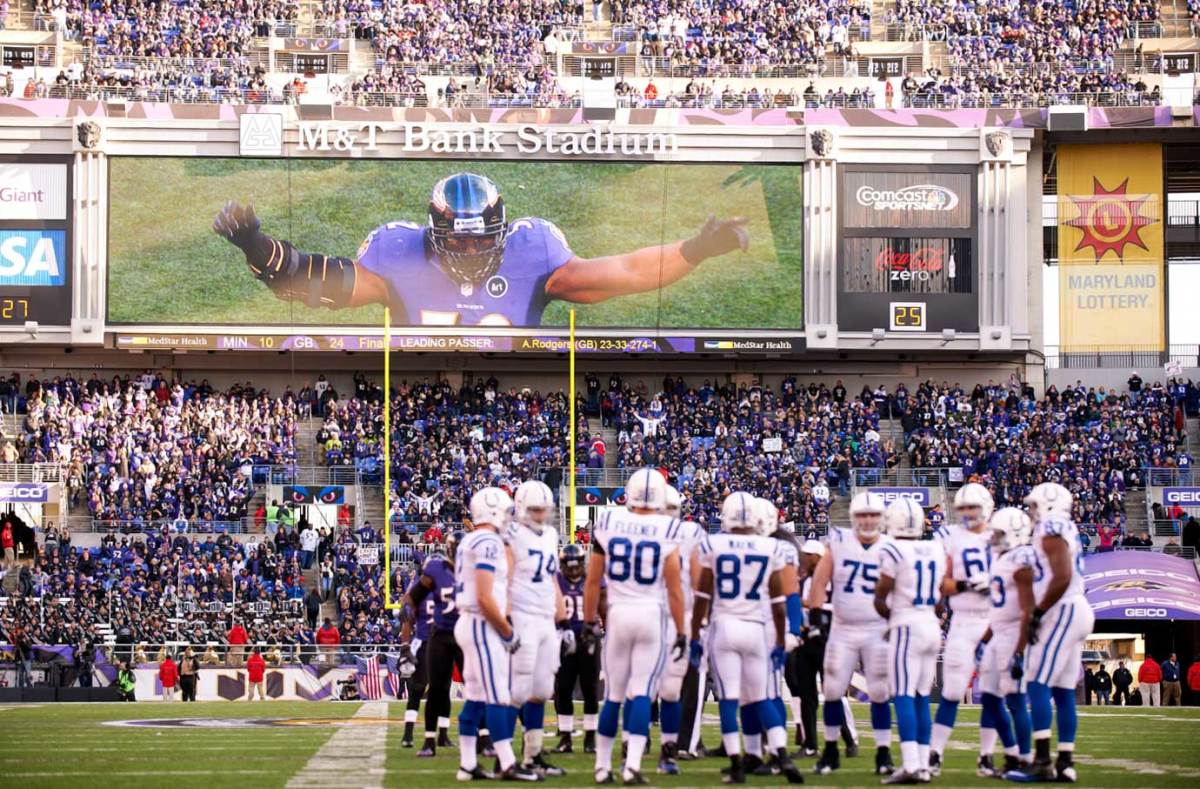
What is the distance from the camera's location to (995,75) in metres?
45.9

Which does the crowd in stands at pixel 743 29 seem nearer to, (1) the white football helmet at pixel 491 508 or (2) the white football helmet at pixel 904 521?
(2) the white football helmet at pixel 904 521

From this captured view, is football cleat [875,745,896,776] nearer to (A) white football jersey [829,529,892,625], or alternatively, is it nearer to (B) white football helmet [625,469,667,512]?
(A) white football jersey [829,529,892,625]

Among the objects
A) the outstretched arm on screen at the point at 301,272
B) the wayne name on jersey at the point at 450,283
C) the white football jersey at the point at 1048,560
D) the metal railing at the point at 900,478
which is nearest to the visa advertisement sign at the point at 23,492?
the outstretched arm on screen at the point at 301,272

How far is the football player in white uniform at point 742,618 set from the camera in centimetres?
1183

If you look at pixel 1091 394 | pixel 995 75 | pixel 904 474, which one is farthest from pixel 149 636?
pixel 995 75

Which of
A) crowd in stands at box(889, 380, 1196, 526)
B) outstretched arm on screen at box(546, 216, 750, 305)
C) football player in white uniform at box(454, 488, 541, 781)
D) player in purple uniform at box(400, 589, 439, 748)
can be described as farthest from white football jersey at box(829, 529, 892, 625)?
outstretched arm on screen at box(546, 216, 750, 305)

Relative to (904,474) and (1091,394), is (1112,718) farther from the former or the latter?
(1091,394)

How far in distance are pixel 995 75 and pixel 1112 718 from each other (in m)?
27.8

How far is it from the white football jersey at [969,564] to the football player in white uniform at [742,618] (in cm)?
155

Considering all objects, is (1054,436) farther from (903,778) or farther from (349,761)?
(903,778)

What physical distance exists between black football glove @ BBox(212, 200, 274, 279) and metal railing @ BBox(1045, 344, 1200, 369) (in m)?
18.5

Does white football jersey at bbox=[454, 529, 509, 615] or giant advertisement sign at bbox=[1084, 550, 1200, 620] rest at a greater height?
white football jersey at bbox=[454, 529, 509, 615]

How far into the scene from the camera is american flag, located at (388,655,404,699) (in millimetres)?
28828

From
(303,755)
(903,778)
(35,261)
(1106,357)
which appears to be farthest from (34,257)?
(903,778)
